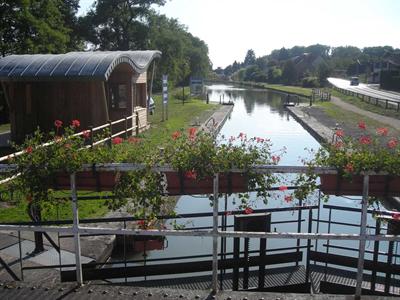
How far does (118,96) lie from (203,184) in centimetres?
1636

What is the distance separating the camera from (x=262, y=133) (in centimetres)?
2481

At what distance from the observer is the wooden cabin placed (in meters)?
15.9

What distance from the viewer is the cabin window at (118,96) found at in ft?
64.2

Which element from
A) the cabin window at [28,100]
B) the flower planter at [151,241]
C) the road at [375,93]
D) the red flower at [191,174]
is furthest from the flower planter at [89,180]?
the road at [375,93]

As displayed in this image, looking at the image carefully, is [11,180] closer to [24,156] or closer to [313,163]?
[24,156]

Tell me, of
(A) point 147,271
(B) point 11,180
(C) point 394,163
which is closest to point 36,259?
(A) point 147,271

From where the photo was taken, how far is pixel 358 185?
3947 mm

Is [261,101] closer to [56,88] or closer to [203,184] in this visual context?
[56,88]

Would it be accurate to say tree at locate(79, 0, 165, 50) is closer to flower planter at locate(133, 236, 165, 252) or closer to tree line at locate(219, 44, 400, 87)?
flower planter at locate(133, 236, 165, 252)

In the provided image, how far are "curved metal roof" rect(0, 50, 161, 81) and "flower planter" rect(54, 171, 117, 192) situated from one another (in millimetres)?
11981

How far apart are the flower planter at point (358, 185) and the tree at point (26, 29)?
23922 millimetres

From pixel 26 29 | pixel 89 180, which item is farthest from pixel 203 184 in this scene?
pixel 26 29

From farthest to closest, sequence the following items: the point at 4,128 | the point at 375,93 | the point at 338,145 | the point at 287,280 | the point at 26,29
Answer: the point at 375,93 < the point at 26,29 < the point at 4,128 < the point at 287,280 < the point at 338,145

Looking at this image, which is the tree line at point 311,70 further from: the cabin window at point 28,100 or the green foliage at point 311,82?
the cabin window at point 28,100
